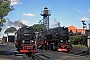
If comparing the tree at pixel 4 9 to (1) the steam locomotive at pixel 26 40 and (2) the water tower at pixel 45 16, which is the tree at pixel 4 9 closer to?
(1) the steam locomotive at pixel 26 40

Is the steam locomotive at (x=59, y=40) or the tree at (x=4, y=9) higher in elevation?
the tree at (x=4, y=9)

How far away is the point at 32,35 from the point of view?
26.6 m

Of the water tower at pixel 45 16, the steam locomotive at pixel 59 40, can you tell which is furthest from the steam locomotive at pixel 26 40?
the water tower at pixel 45 16

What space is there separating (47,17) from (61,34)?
38.7 m

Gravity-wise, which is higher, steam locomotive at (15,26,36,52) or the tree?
the tree

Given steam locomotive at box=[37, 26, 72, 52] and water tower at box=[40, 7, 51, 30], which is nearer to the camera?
steam locomotive at box=[37, 26, 72, 52]

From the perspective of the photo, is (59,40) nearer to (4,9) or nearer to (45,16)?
(4,9)

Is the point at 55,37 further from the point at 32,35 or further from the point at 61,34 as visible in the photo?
the point at 32,35

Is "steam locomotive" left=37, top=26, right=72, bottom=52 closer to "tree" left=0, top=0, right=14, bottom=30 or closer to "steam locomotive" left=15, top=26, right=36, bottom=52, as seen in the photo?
"steam locomotive" left=15, top=26, right=36, bottom=52

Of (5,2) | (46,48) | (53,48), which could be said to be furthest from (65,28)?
(5,2)

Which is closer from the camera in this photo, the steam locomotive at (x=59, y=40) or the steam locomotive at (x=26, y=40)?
the steam locomotive at (x=26, y=40)

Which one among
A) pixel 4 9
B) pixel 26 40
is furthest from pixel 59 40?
pixel 4 9

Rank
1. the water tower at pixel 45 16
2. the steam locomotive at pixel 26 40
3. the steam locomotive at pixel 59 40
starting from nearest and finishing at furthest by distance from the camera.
A: the steam locomotive at pixel 26 40 < the steam locomotive at pixel 59 40 < the water tower at pixel 45 16

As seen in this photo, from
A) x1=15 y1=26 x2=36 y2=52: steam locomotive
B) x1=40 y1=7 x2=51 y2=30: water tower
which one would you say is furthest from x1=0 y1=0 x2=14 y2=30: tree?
x1=40 y1=7 x2=51 y2=30: water tower
